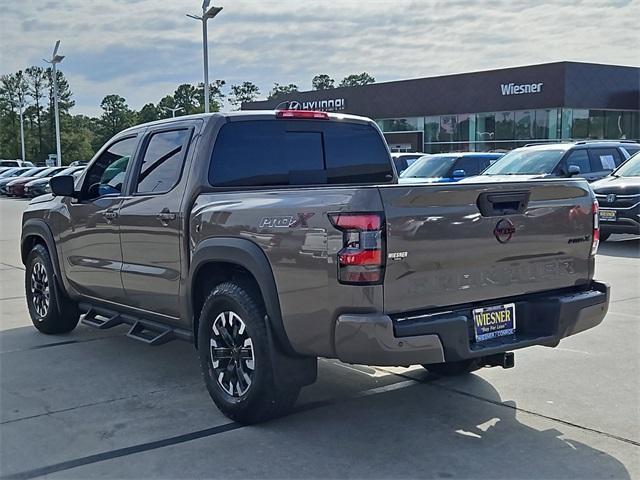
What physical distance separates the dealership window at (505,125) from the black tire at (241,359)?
36.6 meters

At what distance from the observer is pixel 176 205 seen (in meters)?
5.32

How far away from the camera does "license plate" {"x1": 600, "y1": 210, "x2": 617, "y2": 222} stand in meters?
12.8

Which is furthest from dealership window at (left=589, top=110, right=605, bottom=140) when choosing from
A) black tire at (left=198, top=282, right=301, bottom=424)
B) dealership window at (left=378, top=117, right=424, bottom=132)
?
black tire at (left=198, top=282, right=301, bottom=424)

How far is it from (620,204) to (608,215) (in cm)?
27

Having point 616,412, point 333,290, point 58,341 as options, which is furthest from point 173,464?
point 58,341

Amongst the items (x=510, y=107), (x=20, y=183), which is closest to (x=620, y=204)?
(x=510, y=107)

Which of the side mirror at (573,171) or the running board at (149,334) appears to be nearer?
the running board at (149,334)

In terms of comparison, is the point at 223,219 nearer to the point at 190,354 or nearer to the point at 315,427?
the point at 315,427

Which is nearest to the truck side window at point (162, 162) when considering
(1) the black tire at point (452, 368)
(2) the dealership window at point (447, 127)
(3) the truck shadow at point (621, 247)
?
(1) the black tire at point (452, 368)

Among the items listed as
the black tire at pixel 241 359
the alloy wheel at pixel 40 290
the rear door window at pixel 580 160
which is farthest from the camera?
the rear door window at pixel 580 160

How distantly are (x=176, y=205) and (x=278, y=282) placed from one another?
131 cm

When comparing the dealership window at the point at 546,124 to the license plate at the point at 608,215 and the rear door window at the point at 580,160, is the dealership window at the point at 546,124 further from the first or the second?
the license plate at the point at 608,215

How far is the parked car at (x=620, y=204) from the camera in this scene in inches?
496

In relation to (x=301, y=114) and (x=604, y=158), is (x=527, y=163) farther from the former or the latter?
(x=301, y=114)
